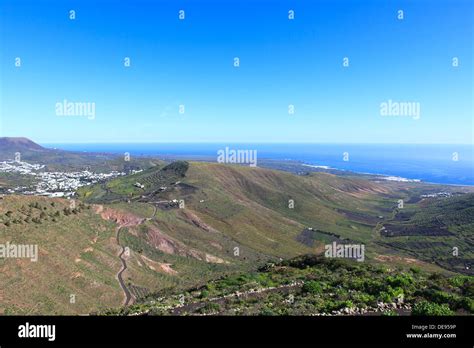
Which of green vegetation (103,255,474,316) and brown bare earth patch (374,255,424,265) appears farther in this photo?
brown bare earth patch (374,255,424,265)

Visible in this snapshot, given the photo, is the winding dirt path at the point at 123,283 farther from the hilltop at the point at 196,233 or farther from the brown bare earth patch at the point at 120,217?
the brown bare earth patch at the point at 120,217

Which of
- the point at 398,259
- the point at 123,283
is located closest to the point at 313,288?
the point at 123,283

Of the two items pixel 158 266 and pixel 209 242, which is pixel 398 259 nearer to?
pixel 209 242

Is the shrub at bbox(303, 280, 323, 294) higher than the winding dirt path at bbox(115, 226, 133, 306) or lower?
higher

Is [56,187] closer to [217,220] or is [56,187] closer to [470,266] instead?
[217,220]

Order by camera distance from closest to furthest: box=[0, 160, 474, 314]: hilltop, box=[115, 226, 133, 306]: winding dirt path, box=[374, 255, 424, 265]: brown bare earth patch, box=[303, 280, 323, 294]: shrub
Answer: box=[303, 280, 323, 294]: shrub
box=[115, 226, 133, 306]: winding dirt path
box=[0, 160, 474, 314]: hilltop
box=[374, 255, 424, 265]: brown bare earth patch

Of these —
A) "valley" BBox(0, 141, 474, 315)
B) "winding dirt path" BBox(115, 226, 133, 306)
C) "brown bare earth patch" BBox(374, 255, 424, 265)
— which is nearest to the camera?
"valley" BBox(0, 141, 474, 315)

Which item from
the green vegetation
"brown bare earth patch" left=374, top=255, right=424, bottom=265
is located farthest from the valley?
"brown bare earth patch" left=374, top=255, right=424, bottom=265

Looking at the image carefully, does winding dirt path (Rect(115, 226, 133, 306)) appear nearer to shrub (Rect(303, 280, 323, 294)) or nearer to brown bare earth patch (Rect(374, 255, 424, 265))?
shrub (Rect(303, 280, 323, 294))

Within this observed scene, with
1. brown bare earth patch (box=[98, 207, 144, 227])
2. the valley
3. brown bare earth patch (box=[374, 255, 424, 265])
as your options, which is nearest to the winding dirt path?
the valley

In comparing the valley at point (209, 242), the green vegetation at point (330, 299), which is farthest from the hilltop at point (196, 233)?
the green vegetation at point (330, 299)

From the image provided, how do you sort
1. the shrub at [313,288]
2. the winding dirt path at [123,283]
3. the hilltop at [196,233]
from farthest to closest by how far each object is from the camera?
the hilltop at [196,233] → the winding dirt path at [123,283] → the shrub at [313,288]

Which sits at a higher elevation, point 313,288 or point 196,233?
point 313,288

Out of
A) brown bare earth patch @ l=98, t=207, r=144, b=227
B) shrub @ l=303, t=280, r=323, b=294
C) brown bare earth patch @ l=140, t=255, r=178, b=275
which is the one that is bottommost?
brown bare earth patch @ l=140, t=255, r=178, b=275
